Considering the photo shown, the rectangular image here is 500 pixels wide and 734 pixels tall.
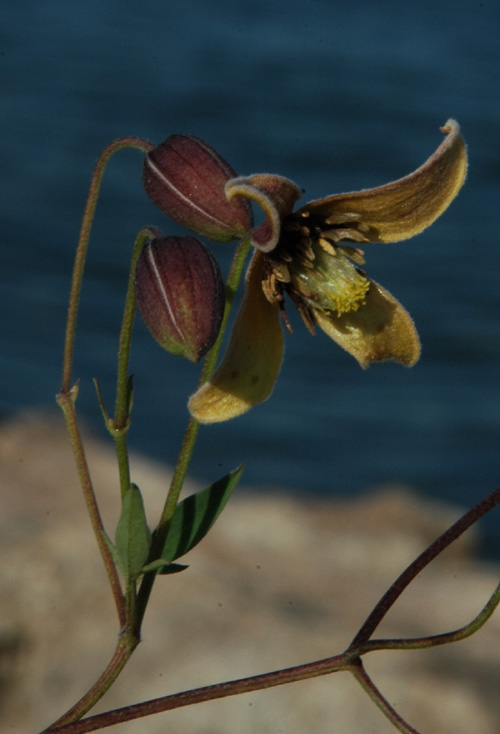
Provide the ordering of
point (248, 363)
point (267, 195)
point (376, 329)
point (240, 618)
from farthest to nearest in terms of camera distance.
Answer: point (240, 618) < point (376, 329) < point (248, 363) < point (267, 195)

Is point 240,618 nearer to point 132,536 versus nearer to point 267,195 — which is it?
point 132,536

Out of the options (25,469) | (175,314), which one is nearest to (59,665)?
(25,469)

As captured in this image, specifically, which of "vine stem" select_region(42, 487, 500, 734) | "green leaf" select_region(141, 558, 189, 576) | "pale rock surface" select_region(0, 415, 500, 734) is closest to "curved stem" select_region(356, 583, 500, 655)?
"vine stem" select_region(42, 487, 500, 734)

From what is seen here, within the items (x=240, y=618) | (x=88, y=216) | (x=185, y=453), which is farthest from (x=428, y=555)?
(x=240, y=618)

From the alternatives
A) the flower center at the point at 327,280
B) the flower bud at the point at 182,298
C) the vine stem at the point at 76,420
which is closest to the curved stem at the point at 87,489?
the vine stem at the point at 76,420

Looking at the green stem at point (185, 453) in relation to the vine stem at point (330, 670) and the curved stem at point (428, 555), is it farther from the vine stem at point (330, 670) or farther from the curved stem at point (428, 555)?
the curved stem at point (428, 555)

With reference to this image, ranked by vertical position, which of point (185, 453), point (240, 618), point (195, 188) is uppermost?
point (195, 188)

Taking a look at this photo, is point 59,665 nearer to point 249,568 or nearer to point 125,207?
point 249,568
